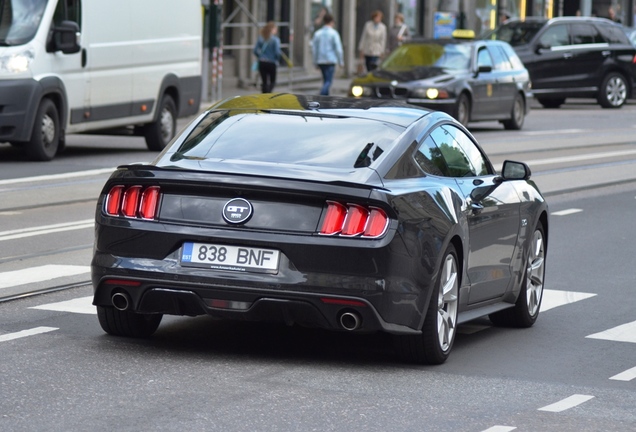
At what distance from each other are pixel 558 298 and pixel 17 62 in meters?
9.91

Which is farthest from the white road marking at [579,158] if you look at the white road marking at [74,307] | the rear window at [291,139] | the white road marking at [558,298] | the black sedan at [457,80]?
the rear window at [291,139]

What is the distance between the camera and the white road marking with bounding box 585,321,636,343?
903cm

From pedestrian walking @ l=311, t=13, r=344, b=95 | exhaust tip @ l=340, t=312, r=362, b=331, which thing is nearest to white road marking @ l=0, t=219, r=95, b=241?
exhaust tip @ l=340, t=312, r=362, b=331

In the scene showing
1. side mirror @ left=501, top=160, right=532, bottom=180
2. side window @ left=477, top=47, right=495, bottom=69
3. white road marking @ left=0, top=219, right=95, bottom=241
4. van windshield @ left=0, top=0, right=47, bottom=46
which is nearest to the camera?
side mirror @ left=501, top=160, right=532, bottom=180

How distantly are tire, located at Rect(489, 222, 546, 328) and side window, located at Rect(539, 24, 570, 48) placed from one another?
87.7 ft

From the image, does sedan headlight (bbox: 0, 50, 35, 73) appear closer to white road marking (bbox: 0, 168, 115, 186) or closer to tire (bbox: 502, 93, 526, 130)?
white road marking (bbox: 0, 168, 115, 186)

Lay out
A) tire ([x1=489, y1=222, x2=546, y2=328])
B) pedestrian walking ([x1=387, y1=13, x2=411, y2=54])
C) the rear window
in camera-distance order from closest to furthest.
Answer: the rear window, tire ([x1=489, y1=222, x2=546, y2=328]), pedestrian walking ([x1=387, y1=13, x2=411, y2=54])

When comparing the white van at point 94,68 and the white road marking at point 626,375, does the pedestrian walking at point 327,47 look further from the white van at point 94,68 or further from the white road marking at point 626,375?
the white road marking at point 626,375

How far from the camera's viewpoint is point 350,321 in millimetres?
7508

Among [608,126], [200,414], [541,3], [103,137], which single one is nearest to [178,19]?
[103,137]

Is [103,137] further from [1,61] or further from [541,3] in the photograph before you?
[541,3]

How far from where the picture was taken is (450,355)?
8320 mm

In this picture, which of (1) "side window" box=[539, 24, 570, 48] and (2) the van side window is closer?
(2) the van side window

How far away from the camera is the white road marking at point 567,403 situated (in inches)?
274
